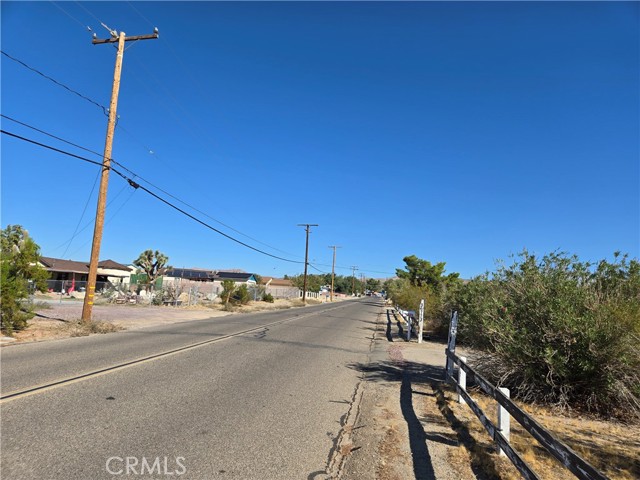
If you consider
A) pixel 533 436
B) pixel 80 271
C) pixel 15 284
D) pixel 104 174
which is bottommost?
pixel 533 436

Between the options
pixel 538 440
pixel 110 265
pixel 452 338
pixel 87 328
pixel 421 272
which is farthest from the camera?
pixel 110 265

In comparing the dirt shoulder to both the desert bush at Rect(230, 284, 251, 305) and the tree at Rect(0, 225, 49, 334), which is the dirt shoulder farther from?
the desert bush at Rect(230, 284, 251, 305)

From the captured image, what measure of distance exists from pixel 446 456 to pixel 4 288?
13.9 metres

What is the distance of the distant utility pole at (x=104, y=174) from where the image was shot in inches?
643

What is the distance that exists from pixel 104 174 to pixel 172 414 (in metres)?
13.4

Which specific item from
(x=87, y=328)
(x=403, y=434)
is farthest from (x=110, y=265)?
(x=403, y=434)

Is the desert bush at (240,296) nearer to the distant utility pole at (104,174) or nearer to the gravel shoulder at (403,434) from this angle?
the distant utility pole at (104,174)

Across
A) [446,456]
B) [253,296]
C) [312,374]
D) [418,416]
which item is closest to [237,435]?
[446,456]

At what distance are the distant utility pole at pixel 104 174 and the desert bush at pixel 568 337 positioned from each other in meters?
14.0

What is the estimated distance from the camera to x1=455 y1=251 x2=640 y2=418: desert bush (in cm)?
691

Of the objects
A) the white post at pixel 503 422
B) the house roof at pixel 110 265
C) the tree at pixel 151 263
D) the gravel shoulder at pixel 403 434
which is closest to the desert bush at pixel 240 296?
the tree at pixel 151 263

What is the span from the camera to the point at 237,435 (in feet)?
17.5

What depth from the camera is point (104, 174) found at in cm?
1677

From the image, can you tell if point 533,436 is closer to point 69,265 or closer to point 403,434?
point 403,434
